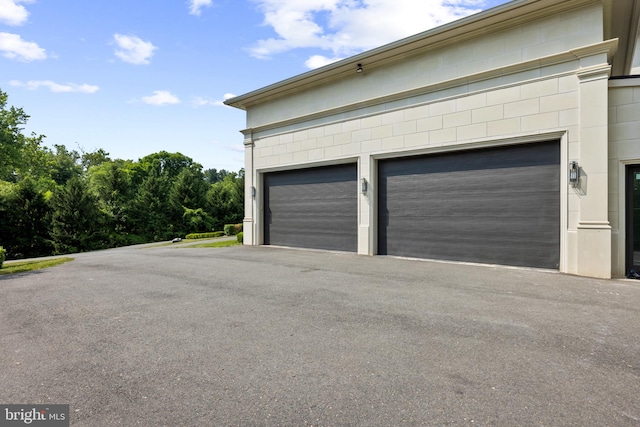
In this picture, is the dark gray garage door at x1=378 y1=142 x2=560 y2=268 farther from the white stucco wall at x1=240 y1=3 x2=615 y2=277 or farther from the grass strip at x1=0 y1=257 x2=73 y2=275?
the grass strip at x1=0 y1=257 x2=73 y2=275

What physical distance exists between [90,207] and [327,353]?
982 inches

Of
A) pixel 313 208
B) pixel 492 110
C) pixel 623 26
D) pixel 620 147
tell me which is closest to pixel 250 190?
pixel 313 208

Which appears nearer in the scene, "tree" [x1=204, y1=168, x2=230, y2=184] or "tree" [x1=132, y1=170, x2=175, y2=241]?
"tree" [x1=132, y1=170, x2=175, y2=241]

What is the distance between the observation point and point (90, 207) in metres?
22.7

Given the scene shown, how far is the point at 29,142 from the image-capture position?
92.0 feet

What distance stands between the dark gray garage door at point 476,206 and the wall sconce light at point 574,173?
38 cm

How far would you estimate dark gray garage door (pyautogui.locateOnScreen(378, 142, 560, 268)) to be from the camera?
8.09m

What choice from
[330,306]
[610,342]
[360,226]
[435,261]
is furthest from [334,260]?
[610,342]

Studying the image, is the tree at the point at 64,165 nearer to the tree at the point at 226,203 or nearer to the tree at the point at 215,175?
the tree at the point at 226,203

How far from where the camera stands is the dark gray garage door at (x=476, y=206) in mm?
8094

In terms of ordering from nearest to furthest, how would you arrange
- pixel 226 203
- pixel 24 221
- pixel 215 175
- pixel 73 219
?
1. pixel 24 221
2. pixel 73 219
3. pixel 226 203
4. pixel 215 175

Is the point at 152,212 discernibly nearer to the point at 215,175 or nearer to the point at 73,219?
the point at 73,219

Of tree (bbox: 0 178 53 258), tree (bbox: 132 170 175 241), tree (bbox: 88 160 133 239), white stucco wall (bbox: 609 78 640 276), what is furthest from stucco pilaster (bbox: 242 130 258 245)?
tree (bbox: 132 170 175 241)

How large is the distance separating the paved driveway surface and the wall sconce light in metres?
2.36
